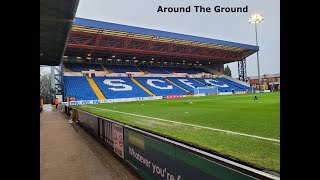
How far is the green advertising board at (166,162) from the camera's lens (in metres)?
3.28

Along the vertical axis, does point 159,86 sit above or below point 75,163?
above

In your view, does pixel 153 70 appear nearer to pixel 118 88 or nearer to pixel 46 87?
pixel 118 88

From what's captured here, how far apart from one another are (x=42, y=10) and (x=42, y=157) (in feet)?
20.3

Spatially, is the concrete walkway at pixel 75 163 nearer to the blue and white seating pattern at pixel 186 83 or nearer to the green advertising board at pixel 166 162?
the green advertising board at pixel 166 162

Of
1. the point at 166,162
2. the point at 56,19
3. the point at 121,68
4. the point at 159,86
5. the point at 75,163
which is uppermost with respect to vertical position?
the point at 121,68

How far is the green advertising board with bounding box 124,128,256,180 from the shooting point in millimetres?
3277

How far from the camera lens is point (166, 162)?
15.1 feet

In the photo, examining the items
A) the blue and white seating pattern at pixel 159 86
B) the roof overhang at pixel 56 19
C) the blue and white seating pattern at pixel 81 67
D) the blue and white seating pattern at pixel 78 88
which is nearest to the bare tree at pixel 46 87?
the blue and white seating pattern at pixel 81 67

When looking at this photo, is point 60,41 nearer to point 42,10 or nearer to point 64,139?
point 42,10

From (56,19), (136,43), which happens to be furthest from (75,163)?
(136,43)
